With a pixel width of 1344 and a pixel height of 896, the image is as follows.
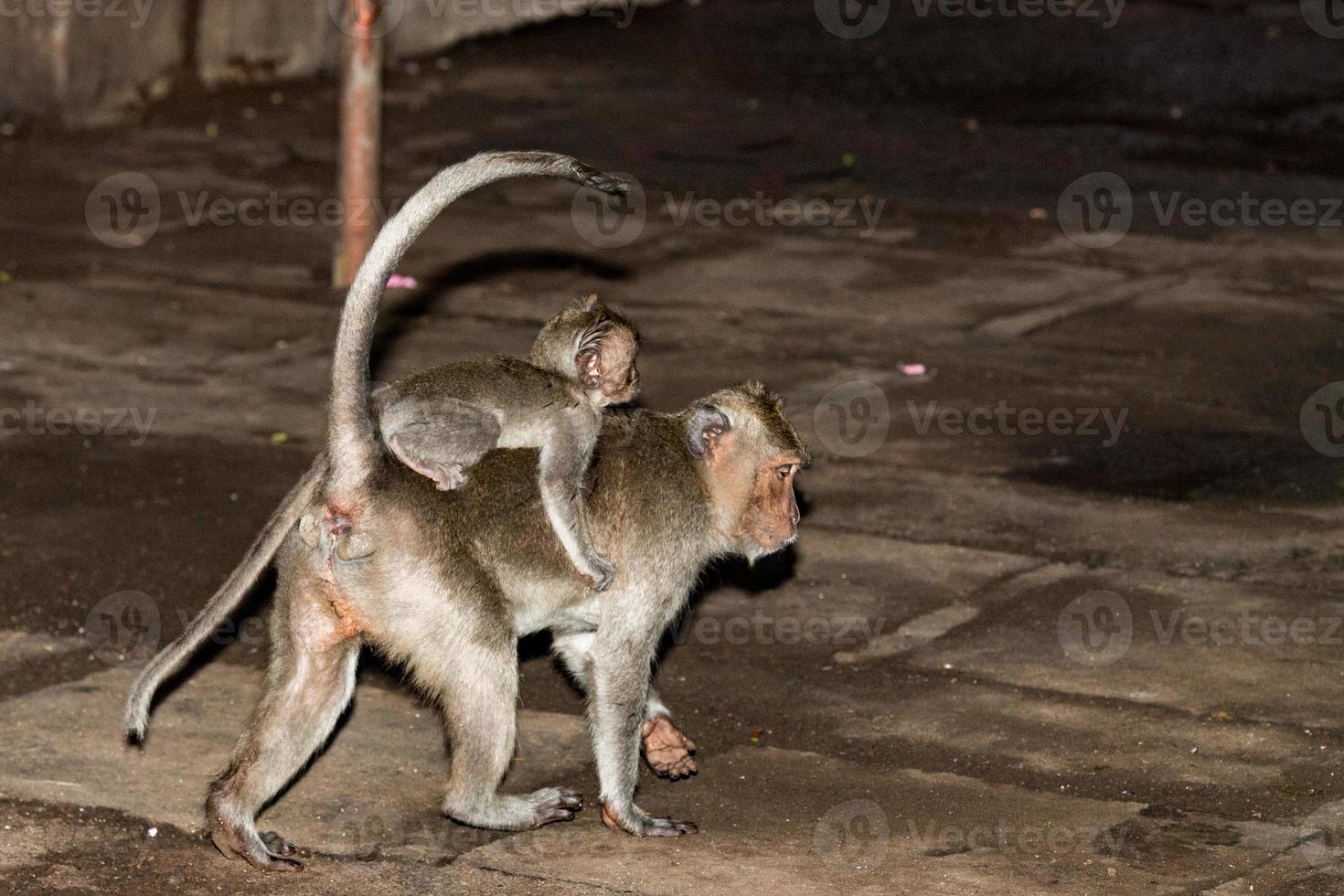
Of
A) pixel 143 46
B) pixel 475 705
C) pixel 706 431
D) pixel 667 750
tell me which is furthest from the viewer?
pixel 143 46

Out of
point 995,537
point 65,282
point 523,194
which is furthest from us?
point 523,194

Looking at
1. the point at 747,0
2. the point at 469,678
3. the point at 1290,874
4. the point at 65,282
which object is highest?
the point at 747,0

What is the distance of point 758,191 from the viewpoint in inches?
587

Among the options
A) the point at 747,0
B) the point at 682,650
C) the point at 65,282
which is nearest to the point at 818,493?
the point at 682,650

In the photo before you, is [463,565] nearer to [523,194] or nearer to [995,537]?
[995,537]

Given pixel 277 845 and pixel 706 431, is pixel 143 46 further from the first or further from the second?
pixel 277 845

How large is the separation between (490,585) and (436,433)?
1.49ft

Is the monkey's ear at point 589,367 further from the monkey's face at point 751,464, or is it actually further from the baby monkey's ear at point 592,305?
the monkey's face at point 751,464

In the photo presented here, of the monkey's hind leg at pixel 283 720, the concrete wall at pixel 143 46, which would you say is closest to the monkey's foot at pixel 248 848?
the monkey's hind leg at pixel 283 720

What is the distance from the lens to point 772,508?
6.38 meters

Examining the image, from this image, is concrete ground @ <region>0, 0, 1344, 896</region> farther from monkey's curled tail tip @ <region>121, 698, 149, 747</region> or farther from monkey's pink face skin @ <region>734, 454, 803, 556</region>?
monkey's pink face skin @ <region>734, 454, 803, 556</region>

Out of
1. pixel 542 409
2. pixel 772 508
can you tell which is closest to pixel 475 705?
pixel 542 409

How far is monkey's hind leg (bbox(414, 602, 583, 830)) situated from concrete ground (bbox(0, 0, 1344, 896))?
164mm

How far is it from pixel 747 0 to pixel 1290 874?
19.0 m
